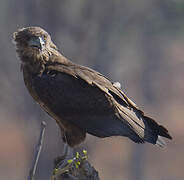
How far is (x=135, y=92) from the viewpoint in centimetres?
2459

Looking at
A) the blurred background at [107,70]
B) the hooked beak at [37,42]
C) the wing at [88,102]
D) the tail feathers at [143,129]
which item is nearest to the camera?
the tail feathers at [143,129]

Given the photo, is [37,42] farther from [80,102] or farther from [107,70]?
[107,70]

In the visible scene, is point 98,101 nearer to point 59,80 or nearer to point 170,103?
point 59,80

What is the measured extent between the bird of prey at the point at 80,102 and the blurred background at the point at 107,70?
1096cm

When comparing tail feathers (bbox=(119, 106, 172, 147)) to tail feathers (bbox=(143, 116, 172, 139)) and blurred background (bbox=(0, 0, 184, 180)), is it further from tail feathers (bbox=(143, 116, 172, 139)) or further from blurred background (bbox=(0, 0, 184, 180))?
blurred background (bbox=(0, 0, 184, 180))

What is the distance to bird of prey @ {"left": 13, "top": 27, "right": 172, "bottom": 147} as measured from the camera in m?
6.59

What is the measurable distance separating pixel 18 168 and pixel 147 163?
410cm

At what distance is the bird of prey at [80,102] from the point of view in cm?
659

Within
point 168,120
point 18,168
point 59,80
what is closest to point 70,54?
point 18,168

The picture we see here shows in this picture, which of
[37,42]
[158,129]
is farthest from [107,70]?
[158,129]

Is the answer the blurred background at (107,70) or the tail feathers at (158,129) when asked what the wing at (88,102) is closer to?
the tail feathers at (158,129)

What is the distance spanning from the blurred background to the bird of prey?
36.0 ft

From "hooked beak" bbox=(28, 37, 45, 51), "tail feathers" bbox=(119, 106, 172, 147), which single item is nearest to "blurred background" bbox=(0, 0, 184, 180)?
"hooked beak" bbox=(28, 37, 45, 51)

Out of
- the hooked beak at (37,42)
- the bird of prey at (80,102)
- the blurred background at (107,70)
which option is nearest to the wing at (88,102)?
the bird of prey at (80,102)
